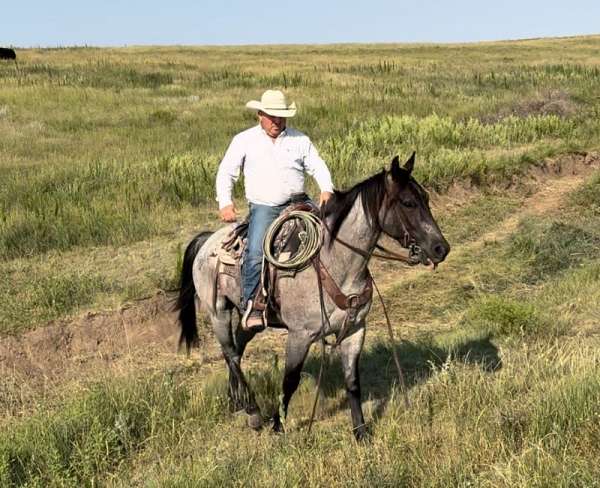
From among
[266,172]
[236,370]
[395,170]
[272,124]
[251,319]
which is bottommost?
[236,370]

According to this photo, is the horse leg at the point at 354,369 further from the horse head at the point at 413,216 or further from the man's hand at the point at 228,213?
the man's hand at the point at 228,213

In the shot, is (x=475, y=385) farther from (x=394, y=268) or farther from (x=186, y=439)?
(x=394, y=268)

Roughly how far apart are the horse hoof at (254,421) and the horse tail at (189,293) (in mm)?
1552

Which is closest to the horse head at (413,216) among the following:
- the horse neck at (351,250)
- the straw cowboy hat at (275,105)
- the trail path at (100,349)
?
the horse neck at (351,250)

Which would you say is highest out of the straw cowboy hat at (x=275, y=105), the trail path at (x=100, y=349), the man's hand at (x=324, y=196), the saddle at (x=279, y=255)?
the straw cowboy hat at (x=275, y=105)

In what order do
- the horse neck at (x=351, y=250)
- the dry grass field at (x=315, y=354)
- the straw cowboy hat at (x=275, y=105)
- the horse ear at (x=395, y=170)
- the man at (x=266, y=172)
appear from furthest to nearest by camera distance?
1. the man at (x=266, y=172)
2. the straw cowboy hat at (x=275, y=105)
3. the horse neck at (x=351, y=250)
4. the horse ear at (x=395, y=170)
5. the dry grass field at (x=315, y=354)

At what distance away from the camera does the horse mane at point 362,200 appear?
4953mm

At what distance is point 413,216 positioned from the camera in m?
4.81

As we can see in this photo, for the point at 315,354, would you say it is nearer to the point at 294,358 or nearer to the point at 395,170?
the point at 294,358

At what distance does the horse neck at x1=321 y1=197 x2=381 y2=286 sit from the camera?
16.7 ft

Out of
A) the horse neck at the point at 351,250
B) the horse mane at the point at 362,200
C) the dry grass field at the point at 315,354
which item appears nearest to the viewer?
the dry grass field at the point at 315,354

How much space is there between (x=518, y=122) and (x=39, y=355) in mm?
17646

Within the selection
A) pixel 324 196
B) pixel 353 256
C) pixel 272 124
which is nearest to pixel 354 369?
pixel 353 256

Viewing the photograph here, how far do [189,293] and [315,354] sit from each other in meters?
1.66
